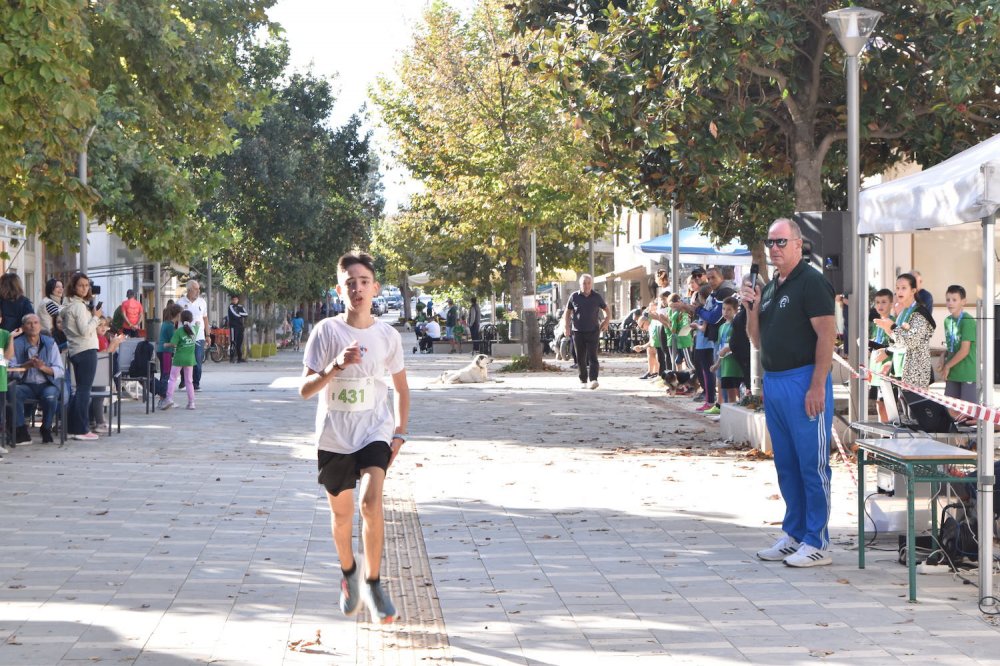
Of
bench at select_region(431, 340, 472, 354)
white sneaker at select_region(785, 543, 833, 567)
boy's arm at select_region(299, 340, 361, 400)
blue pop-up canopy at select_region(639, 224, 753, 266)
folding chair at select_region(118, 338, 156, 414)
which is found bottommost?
white sneaker at select_region(785, 543, 833, 567)

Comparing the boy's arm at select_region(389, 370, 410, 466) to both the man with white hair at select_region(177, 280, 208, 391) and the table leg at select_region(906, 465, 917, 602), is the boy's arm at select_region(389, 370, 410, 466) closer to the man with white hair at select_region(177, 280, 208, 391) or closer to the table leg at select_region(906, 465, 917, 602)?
the table leg at select_region(906, 465, 917, 602)

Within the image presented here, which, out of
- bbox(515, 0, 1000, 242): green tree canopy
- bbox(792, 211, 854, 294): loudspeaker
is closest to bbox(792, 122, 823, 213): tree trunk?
bbox(515, 0, 1000, 242): green tree canopy

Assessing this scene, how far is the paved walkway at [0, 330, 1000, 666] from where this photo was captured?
6262mm

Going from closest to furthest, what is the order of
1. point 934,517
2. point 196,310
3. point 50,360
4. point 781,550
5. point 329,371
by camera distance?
1. point 329,371
2. point 934,517
3. point 781,550
4. point 50,360
5. point 196,310

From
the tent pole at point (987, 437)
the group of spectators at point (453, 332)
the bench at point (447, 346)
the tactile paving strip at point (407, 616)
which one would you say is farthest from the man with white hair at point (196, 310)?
the bench at point (447, 346)

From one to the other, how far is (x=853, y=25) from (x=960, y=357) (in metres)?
3.14

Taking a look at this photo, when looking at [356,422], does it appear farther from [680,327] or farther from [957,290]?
[680,327]

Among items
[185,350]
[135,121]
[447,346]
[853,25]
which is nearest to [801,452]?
[853,25]

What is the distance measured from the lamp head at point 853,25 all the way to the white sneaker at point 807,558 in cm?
596

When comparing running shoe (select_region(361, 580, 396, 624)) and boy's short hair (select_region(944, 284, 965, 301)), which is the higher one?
boy's short hair (select_region(944, 284, 965, 301))

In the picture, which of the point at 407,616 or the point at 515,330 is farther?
the point at 515,330

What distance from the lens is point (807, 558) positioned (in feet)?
26.3

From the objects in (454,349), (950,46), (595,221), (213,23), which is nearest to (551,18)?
(950,46)

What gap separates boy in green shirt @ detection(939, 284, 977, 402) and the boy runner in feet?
25.6
